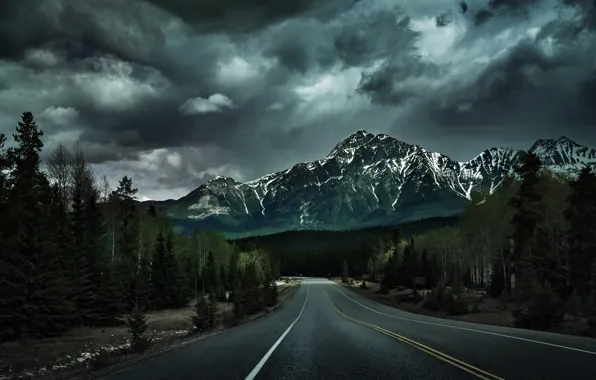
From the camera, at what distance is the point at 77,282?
4606 cm

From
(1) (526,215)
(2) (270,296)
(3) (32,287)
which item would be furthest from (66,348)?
(1) (526,215)

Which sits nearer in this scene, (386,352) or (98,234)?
(386,352)

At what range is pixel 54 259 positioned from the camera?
131 ft

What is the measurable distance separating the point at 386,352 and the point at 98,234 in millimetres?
45972

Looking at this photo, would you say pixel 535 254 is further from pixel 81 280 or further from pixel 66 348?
pixel 66 348

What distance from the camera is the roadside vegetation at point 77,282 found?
33000 millimetres

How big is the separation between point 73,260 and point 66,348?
45.9 ft

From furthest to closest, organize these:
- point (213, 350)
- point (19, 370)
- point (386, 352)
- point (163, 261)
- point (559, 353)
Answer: point (163, 261) → point (19, 370) → point (213, 350) → point (386, 352) → point (559, 353)

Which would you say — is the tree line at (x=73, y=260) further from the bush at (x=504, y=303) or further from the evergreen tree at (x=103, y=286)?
the bush at (x=504, y=303)

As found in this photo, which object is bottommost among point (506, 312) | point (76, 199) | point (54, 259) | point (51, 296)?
point (506, 312)

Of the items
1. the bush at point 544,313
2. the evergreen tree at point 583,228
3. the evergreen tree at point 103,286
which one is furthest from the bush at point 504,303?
the evergreen tree at point 103,286

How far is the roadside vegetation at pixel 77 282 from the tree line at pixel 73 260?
0.33 feet

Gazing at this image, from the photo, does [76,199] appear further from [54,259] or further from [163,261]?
[163,261]

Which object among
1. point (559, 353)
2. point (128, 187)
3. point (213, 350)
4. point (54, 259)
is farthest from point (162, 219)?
point (559, 353)
